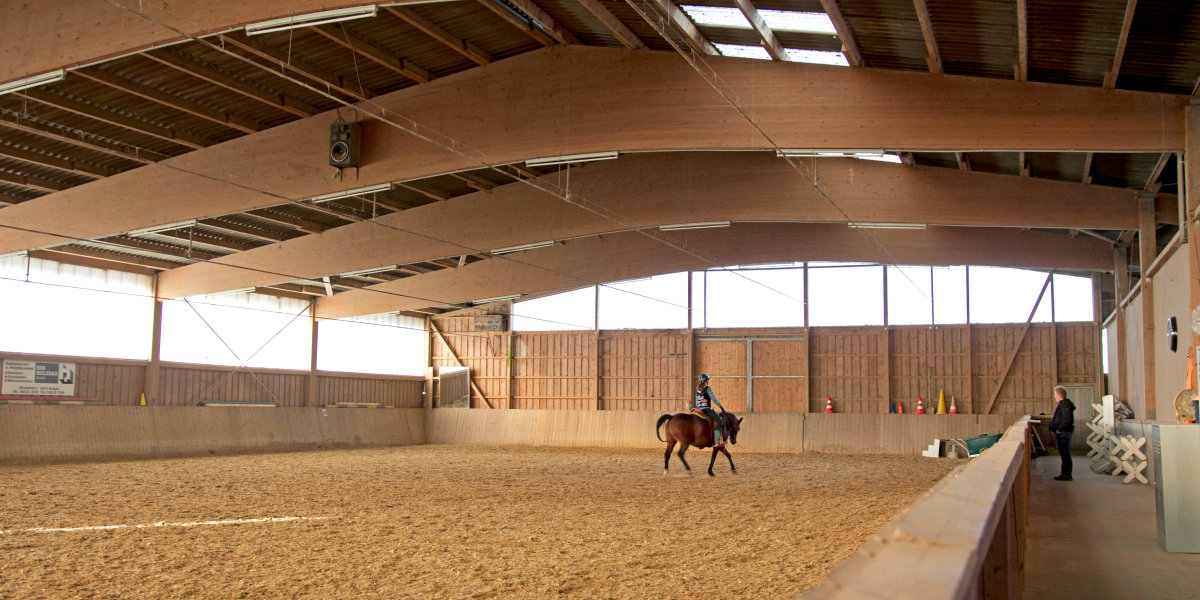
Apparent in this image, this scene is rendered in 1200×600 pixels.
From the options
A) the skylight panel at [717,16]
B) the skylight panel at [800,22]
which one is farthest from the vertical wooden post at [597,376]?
the skylight panel at [800,22]

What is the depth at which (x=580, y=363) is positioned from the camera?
1169 inches

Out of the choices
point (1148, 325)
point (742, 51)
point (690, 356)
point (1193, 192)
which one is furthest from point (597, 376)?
point (1193, 192)

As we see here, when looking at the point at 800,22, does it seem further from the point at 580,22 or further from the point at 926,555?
the point at 926,555

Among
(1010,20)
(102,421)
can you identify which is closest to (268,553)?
(1010,20)

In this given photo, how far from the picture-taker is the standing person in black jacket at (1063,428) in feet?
46.7

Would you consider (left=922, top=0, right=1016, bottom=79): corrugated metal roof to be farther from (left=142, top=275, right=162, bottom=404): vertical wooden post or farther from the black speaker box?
(left=142, top=275, right=162, bottom=404): vertical wooden post

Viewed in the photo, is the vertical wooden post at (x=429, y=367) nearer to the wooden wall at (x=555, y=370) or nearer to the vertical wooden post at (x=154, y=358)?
the wooden wall at (x=555, y=370)

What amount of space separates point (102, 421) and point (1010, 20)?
65.3 feet

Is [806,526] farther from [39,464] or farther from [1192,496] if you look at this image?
[39,464]

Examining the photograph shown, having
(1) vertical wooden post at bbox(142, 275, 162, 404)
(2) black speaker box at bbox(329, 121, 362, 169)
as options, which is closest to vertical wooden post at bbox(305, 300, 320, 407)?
(1) vertical wooden post at bbox(142, 275, 162, 404)

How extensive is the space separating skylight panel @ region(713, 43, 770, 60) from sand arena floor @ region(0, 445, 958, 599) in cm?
638

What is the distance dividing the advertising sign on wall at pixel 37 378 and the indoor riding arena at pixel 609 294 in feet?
0.23

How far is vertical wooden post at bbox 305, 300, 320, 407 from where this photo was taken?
27391 mm

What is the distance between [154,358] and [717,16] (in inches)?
693
